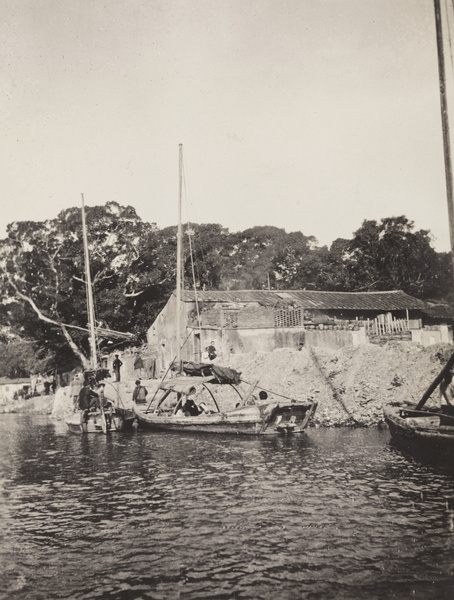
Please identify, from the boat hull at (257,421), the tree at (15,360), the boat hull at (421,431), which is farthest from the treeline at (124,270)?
the tree at (15,360)

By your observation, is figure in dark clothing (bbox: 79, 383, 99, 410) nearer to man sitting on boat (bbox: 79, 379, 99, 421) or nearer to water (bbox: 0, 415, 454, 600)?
man sitting on boat (bbox: 79, 379, 99, 421)

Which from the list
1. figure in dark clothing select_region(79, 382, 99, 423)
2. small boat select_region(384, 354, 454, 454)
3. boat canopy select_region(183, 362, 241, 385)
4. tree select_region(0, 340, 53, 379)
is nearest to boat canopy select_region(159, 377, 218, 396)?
boat canopy select_region(183, 362, 241, 385)

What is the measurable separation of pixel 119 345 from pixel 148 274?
23.6 ft

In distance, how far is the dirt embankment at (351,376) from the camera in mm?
26703

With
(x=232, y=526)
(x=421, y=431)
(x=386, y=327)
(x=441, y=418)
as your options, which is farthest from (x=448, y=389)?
(x=386, y=327)

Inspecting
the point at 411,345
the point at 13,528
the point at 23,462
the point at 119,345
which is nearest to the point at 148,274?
the point at 119,345

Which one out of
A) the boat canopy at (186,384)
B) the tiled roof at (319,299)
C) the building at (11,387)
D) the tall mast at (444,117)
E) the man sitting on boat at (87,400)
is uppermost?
the tall mast at (444,117)

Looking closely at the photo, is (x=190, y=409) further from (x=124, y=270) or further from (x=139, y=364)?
(x=124, y=270)

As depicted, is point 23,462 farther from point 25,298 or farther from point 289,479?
point 25,298

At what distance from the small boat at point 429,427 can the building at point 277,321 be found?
734 inches

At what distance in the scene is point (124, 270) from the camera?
51406 millimetres

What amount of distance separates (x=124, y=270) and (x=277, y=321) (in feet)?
56.0

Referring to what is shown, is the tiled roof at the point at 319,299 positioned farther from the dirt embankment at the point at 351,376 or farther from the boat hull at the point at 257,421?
the boat hull at the point at 257,421

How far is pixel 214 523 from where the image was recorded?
11.4 meters
